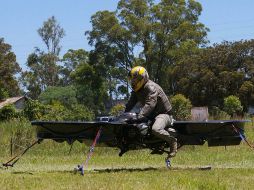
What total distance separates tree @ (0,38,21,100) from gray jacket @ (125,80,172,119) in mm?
59340

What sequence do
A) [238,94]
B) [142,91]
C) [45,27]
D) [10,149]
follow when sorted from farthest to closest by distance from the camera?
1. [45,27]
2. [238,94]
3. [10,149]
4. [142,91]

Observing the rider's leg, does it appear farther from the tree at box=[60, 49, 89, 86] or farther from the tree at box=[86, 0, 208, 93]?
the tree at box=[60, 49, 89, 86]

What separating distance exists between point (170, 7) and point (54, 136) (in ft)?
200

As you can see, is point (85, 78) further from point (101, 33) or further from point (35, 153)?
point (35, 153)

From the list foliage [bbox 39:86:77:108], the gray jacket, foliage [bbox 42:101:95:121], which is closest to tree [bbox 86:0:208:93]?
foliage [bbox 39:86:77:108]

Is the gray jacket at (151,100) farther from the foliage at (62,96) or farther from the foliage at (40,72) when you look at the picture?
the foliage at (40,72)

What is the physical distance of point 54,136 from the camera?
1052 cm

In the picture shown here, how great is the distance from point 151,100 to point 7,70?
63.1 m

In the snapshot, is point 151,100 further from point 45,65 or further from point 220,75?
point 45,65

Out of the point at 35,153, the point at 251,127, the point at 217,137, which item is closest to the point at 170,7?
the point at 251,127

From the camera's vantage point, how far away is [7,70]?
7131cm

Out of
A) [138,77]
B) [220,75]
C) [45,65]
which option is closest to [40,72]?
[45,65]

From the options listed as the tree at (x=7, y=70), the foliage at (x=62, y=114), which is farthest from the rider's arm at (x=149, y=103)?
the tree at (x=7, y=70)

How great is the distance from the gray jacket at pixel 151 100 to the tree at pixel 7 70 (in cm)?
5934
